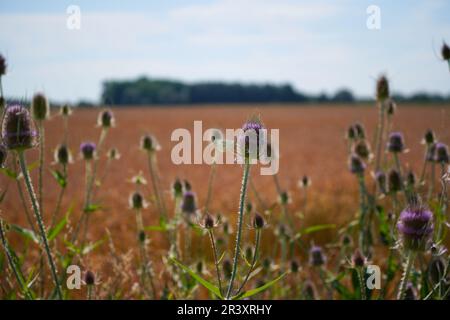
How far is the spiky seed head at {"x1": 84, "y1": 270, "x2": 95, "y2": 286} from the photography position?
334cm

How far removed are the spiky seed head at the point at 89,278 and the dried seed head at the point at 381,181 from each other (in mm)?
2480

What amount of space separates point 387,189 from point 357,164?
0.44 metres

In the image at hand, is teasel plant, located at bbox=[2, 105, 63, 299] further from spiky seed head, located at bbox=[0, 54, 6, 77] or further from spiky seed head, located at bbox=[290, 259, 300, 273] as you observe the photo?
spiky seed head, located at bbox=[290, 259, 300, 273]

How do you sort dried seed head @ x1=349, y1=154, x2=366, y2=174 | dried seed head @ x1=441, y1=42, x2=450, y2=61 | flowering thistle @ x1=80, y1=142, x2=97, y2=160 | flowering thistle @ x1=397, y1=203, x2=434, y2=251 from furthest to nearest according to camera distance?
flowering thistle @ x1=80, y1=142, x2=97, y2=160 → dried seed head @ x1=349, y1=154, x2=366, y2=174 → dried seed head @ x1=441, y1=42, x2=450, y2=61 → flowering thistle @ x1=397, y1=203, x2=434, y2=251

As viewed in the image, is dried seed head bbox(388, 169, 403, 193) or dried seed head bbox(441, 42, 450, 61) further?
dried seed head bbox(388, 169, 403, 193)

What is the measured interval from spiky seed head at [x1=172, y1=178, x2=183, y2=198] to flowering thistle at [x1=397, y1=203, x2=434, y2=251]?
2.39m

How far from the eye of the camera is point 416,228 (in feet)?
8.70

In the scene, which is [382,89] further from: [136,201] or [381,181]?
[136,201]

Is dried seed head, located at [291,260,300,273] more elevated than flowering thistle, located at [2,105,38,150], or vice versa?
flowering thistle, located at [2,105,38,150]

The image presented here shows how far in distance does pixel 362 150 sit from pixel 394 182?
66 centimetres

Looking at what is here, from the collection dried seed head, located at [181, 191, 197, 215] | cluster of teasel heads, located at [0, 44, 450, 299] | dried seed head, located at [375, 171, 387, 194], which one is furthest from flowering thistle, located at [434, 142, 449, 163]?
dried seed head, located at [181, 191, 197, 215]

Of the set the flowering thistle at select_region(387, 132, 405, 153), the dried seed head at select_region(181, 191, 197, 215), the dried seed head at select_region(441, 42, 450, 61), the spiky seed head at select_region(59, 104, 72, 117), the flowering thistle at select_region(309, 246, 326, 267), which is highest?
the dried seed head at select_region(441, 42, 450, 61)

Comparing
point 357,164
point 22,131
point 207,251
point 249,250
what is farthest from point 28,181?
point 207,251

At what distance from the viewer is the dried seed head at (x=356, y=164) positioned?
4633mm
